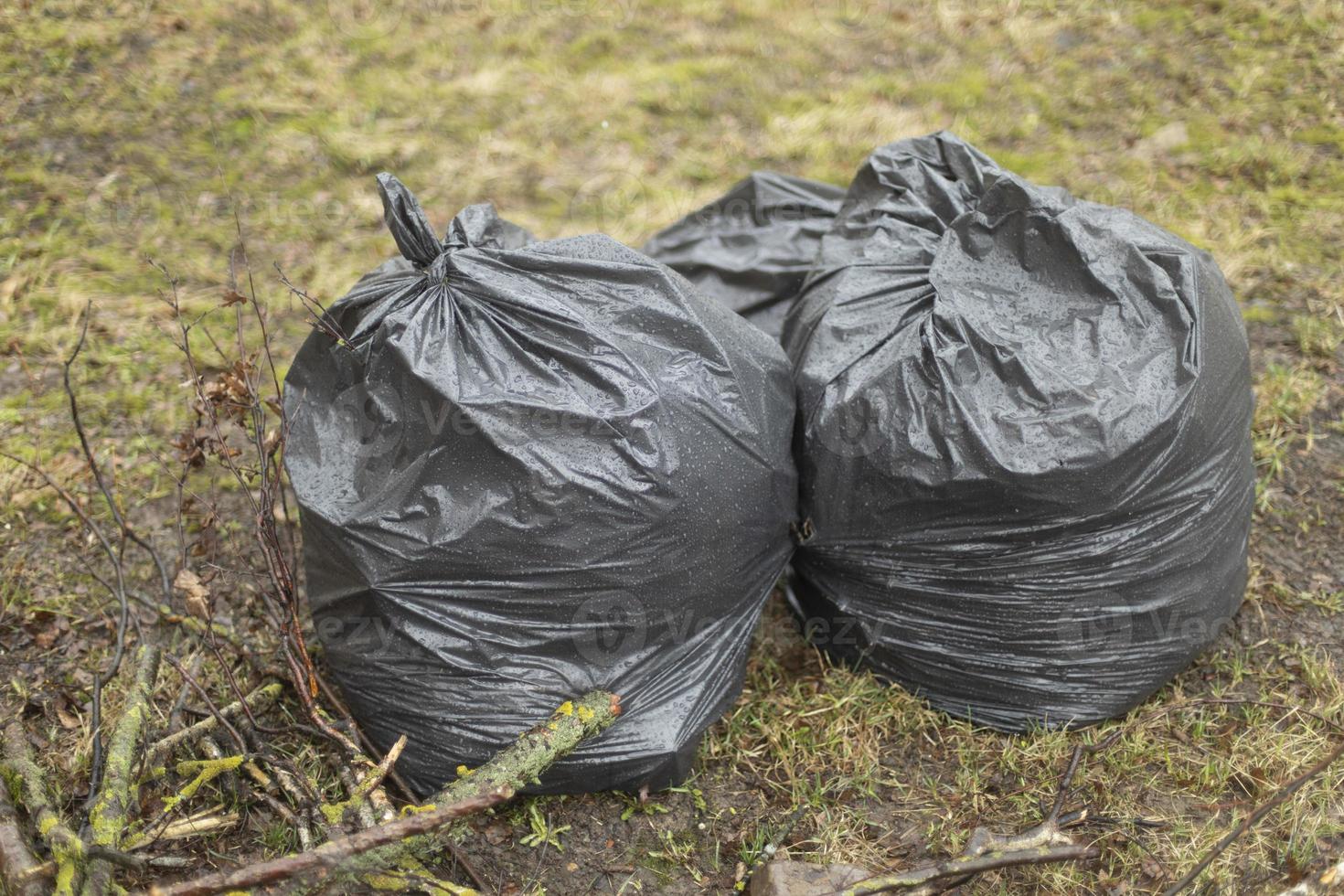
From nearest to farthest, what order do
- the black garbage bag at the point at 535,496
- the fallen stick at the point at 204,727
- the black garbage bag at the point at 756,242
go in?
the black garbage bag at the point at 535,496 < the fallen stick at the point at 204,727 < the black garbage bag at the point at 756,242

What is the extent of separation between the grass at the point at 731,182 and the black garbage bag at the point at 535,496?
26cm

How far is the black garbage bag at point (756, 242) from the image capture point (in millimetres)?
2570

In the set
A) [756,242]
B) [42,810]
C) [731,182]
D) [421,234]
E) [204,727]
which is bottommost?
[204,727]

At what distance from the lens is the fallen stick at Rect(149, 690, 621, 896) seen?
1386 mm

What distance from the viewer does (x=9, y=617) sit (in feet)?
7.30

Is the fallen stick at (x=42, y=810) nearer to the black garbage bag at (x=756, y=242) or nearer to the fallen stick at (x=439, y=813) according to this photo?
the fallen stick at (x=439, y=813)

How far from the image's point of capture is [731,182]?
3752 millimetres

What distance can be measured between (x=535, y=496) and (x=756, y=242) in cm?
126

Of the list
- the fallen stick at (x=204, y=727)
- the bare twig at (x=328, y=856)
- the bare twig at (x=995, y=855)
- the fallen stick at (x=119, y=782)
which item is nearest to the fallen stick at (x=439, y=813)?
the bare twig at (x=328, y=856)

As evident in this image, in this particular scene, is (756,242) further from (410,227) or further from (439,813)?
(439,813)

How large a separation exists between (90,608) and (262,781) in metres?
0.75

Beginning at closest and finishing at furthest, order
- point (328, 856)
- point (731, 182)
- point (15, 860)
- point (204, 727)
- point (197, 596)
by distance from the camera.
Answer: point (328, 856) → point (15, 860) → point (197, 596) → point (204, 727) → point (731, 182)

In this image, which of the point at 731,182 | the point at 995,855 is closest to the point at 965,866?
the point at 995,855

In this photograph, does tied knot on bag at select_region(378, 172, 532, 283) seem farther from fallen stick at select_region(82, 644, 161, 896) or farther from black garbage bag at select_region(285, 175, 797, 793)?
fallen stick at select_region(82, 644, 161, 896)
